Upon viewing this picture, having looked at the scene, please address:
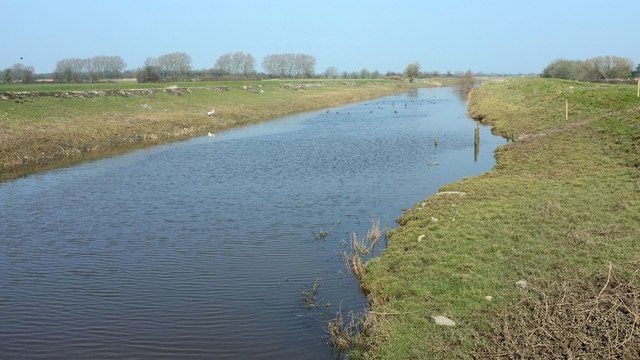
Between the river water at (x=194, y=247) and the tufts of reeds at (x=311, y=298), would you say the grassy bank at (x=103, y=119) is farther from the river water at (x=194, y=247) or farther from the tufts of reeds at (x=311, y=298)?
the tufts of reeds at (x=311, y=298)

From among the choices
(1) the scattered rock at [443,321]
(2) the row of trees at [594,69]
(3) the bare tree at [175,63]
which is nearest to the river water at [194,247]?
(1) the scattered rock at [443,321]

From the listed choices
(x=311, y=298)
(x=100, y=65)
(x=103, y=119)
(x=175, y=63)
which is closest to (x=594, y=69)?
(x=103, y=119)

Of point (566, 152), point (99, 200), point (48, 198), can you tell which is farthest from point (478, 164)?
point (48, 198)

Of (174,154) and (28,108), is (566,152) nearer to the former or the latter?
(174,154)

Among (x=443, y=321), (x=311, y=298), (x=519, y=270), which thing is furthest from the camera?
(x=311, y=298)

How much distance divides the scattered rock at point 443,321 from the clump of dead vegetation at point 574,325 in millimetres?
856

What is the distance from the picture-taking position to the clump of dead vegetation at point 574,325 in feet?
29.4

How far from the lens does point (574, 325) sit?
9.59 metres

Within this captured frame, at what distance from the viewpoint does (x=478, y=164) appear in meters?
31.2

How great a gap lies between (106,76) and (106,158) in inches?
5837

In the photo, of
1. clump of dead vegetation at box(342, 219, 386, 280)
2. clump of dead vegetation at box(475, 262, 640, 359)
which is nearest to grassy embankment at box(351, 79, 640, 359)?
clump of dead vegetation at box(475, 262, 640, 359)

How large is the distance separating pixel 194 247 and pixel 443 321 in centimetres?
937

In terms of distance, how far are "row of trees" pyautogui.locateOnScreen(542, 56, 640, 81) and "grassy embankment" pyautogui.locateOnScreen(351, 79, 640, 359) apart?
8021 centimetres

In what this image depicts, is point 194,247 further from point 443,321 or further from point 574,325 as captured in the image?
point 574,325
